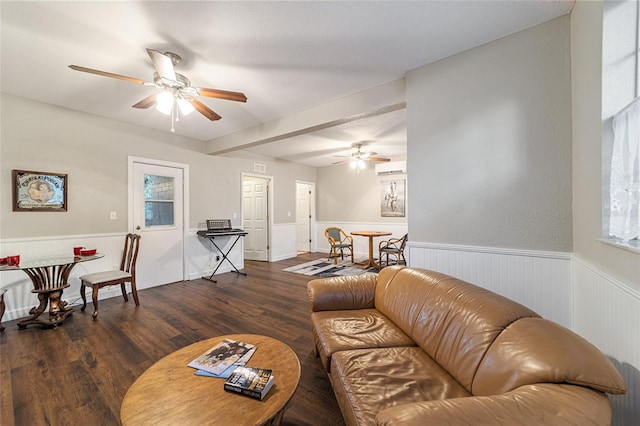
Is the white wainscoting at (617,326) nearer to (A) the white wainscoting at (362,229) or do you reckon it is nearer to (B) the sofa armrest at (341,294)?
(B) the sofa armrest at (341,294)

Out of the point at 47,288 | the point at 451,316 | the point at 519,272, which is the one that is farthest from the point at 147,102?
the point at 519,272

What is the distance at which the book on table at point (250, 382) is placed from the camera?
1.09 meters

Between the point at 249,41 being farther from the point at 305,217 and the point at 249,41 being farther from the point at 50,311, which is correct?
the point at 305,217

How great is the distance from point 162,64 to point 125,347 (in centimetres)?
251

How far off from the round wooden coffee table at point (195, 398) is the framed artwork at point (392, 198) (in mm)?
5449

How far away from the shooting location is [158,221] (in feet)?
13.7

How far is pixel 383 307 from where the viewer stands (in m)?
1.99

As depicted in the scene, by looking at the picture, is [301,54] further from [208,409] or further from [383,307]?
[208,409]

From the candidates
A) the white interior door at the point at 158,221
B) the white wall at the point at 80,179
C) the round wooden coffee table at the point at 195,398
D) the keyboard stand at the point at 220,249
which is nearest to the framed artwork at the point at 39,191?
the white wall at the point at 80,179

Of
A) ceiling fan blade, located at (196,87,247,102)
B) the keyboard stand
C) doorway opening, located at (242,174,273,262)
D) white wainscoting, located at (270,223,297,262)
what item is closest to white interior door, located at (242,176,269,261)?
doorway opening, located at (242,174,273,262)

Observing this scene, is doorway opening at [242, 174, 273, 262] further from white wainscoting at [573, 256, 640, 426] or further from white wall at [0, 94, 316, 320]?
white wainscoting at [573, 256, 640, 426]

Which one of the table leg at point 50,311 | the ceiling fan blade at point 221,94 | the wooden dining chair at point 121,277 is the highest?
the ceiling fan blade at point 221,94

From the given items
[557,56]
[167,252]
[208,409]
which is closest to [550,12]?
[557,56]

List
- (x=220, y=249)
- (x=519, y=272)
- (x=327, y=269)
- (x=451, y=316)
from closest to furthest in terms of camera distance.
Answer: (x=451, y=316) < (x=519, y=272) < (x=220, y=249) < (x=327, y=269)
